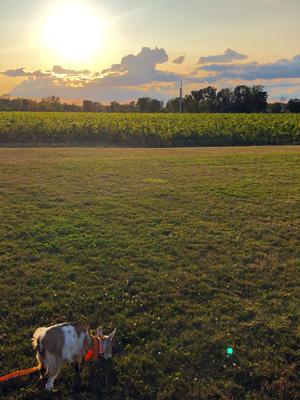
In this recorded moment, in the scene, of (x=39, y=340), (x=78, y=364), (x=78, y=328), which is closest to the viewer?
(x=39, y=340)

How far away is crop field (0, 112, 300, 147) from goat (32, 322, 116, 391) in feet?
86.7

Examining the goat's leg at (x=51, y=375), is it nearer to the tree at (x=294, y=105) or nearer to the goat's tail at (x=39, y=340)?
the goat's tail at (x=39, y=340)

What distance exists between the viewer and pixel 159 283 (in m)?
7.22

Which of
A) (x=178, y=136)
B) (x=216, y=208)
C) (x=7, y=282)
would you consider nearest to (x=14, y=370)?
(x=7, y=282)

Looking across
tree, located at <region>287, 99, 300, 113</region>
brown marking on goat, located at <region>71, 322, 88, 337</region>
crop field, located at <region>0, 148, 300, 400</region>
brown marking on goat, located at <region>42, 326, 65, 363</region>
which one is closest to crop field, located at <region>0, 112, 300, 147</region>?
crop field, located at <region>0, 148, 300, 400</region>

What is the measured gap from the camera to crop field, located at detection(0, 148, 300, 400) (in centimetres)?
511

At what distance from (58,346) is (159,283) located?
2845 millimetres

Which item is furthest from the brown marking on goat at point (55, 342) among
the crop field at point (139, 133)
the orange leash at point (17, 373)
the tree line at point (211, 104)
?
the tree line at point (211, 104)

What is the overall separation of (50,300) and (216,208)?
20.4 ft

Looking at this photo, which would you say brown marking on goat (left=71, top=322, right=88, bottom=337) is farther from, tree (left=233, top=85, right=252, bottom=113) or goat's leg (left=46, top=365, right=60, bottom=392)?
tree (left=233, top=85, right=252, bottom=113)

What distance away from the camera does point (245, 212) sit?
1126cm

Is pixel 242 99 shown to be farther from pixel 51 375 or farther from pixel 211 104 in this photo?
pixel 51 375

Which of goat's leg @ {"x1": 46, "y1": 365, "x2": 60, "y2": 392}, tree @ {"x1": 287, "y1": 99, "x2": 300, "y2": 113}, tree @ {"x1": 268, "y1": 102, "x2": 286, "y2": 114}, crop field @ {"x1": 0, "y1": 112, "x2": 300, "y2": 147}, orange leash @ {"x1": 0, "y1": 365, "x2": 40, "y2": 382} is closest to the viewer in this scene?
goat's leg @ {"x1": 46, "y1": 365, "x2": 60, "y2": 392}

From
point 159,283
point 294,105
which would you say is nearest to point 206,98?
point 294,105
